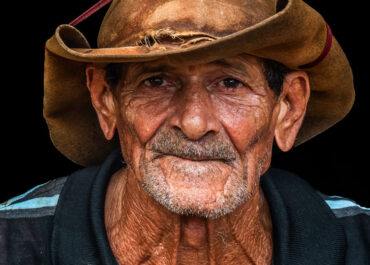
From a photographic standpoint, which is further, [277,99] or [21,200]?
[21,200]

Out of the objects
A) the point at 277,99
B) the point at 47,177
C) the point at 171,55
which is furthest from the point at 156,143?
the point at 47,177

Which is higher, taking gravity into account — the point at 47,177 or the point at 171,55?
the point at 171,55

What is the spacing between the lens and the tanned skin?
263 cm

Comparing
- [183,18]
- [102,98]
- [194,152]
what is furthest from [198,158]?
[102,98]

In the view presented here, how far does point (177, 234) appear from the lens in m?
2.86

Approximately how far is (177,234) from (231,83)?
0.69 m

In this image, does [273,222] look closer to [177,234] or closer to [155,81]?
[177,234]

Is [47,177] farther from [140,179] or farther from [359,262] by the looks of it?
[359,262]

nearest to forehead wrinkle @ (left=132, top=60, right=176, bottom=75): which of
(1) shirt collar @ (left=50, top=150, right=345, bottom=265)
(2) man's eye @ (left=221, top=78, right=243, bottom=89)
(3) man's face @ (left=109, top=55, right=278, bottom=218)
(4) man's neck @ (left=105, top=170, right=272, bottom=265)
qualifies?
(3) man's face @ (left=109, top=55, right=278, bottom=218)

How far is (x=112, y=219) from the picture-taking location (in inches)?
122

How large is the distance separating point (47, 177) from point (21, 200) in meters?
1.55

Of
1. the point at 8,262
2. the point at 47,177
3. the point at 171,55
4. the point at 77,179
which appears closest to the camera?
the point at 171,55

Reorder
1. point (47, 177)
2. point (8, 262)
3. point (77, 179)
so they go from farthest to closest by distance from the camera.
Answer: point (47, 177) < point (77, 179) < point (8, 262)

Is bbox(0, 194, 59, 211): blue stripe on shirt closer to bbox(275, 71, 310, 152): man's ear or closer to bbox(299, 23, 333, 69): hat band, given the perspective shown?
bbox(275, 71, 310, 152): man's ear
